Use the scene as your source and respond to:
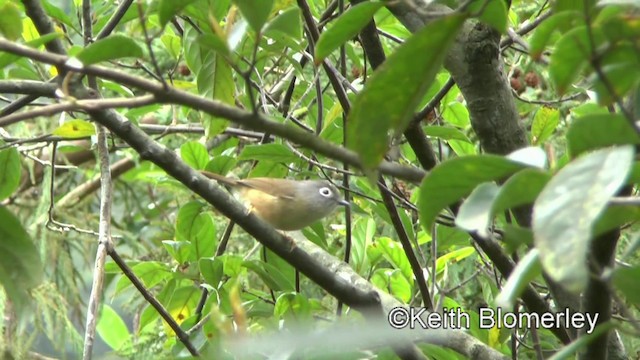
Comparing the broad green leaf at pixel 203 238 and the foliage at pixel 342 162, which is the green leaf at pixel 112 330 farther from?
the broad green leaf at pixel 203 238

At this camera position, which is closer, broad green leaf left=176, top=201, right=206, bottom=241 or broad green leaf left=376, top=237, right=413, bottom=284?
broad green leaf left=176, top=201, right=206, bottom=241

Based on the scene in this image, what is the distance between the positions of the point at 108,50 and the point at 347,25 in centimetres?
37

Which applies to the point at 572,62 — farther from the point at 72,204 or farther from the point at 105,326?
the point at 72,204

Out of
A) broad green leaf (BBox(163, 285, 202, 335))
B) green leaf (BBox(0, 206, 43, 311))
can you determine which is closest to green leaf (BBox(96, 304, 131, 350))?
broad green leaf (BBox(163, 285, 202, 335))

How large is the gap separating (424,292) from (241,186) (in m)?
1.41

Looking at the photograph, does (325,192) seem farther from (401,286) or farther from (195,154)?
(195,154)

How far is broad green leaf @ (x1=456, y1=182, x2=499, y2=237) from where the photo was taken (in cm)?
102

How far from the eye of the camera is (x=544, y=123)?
2559 millimetres

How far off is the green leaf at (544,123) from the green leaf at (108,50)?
1561 mm

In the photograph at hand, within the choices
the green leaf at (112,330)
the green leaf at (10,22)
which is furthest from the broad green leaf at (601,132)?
the green leaf at (112,330)

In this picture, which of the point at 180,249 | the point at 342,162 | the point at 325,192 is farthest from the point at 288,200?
the point at 342,162

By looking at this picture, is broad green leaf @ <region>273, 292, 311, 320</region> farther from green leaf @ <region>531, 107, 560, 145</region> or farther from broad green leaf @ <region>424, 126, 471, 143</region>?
green leaf @ <region>531, 107, 560, 145</region>

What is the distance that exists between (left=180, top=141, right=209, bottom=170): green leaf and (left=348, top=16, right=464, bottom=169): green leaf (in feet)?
4.78

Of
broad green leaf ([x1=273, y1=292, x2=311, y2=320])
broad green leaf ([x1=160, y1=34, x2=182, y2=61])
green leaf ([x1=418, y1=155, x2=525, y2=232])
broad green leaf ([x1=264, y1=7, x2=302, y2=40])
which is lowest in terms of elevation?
broad green leaf ([x1=273, y1=292, x2=311, y2=320])
